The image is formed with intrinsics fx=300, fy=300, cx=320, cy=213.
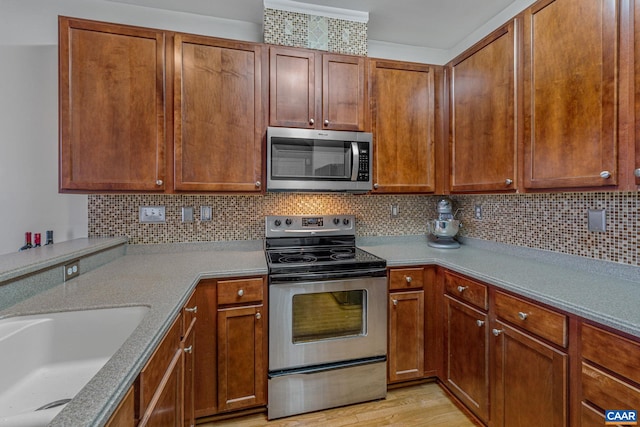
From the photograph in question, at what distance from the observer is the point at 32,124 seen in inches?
78.1

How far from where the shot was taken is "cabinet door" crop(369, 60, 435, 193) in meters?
2.23

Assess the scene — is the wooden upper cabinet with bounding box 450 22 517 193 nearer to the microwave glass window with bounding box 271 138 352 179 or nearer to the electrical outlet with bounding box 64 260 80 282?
the microwave glass window with bounding box 271 138 352 179

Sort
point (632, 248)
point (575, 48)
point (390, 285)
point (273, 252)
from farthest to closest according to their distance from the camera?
point (273, 252) → point (390, 285) → point (632, 248) → point (575, 48)

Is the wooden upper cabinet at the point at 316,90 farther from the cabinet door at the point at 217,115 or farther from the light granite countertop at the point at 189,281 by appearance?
the light granite countertop at the point at 189,281

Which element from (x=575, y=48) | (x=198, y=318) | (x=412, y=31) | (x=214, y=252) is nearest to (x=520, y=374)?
(x=575, y=48)

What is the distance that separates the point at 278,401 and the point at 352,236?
1255 millimetres

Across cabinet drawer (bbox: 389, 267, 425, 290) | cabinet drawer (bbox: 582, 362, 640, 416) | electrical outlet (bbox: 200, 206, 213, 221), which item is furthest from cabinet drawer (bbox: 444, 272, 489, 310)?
electrical outlet (bbox: 200, 206, 213, 221)

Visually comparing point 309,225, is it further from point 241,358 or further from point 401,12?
point 401,12

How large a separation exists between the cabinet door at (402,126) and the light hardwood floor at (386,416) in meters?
1.44

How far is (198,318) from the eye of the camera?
170 cm

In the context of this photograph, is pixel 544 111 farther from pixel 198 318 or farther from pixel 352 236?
pixel 198 318

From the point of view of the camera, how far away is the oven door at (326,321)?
70.4 inches

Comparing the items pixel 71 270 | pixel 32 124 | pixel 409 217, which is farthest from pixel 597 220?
pixel 32 124

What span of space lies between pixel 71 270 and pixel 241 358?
1.00 meters
